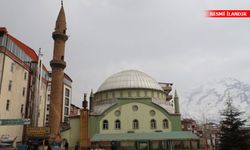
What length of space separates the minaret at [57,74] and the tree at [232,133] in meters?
20.8

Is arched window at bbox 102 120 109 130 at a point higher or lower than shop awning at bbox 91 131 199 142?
higher

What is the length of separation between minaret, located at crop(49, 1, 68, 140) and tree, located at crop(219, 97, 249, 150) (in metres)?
20.8

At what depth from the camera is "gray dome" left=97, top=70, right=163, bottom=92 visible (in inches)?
1818

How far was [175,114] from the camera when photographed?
133 feet

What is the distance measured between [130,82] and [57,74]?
45.5ft

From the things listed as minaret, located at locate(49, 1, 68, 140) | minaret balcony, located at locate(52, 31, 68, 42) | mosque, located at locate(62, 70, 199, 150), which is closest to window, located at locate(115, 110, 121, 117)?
mosque, located at locate(62, 70, 199, 150)

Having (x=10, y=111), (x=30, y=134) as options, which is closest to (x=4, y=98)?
(x=10, y=111)

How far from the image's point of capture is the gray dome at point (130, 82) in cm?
4619

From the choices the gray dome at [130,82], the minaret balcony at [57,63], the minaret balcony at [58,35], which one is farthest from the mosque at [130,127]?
the minaret balcony at [58,35]

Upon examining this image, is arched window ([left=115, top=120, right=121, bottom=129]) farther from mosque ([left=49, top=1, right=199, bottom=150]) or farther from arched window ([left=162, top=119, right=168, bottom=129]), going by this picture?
arched window ([left=162, top=119, right=168, bottom=129])

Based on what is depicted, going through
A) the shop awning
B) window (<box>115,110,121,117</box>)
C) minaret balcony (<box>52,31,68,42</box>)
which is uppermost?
minaret balcony (<box>52,31,68,42</box>)

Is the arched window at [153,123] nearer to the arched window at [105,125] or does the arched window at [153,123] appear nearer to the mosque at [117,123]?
the mosque at [117,123]

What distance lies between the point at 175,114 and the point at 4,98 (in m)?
23.9

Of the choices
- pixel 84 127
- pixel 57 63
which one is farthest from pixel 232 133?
pixel 57 63
